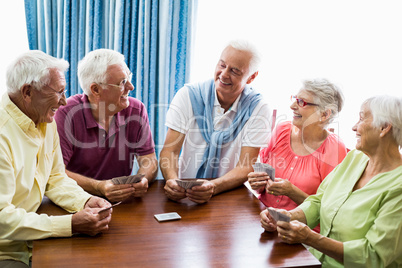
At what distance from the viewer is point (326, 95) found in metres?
2.47

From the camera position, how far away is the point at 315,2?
3.74m

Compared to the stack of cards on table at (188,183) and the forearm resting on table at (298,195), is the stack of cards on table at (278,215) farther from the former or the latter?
the forearm resting on table at (298,195)

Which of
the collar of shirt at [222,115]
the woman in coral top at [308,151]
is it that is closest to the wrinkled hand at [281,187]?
the woman in coral top at [308,151]

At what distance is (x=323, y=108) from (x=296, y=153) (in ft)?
1.18

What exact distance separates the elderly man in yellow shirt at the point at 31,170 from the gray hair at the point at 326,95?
153 cm

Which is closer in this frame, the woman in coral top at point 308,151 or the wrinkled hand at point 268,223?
the wrinkled hand at point 268,223

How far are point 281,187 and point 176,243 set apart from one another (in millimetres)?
910

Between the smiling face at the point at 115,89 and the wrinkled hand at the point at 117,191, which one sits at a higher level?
the smiling face at the point at 115,89

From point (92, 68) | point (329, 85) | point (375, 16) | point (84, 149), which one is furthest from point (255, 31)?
point (84, 149)

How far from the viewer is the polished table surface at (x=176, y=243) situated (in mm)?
1522

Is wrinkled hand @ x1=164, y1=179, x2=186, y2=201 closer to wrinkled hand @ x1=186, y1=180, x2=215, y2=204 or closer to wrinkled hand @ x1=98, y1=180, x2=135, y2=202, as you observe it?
wrinkled hand @ x1=186, y1=180, x2=215, y2=204

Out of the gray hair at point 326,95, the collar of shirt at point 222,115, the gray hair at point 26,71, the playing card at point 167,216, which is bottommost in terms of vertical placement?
the playing card at point 167,216

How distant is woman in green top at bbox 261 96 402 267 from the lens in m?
1.73

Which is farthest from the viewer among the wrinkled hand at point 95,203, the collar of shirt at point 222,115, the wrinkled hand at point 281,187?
the collar of shirt at point 222,115
